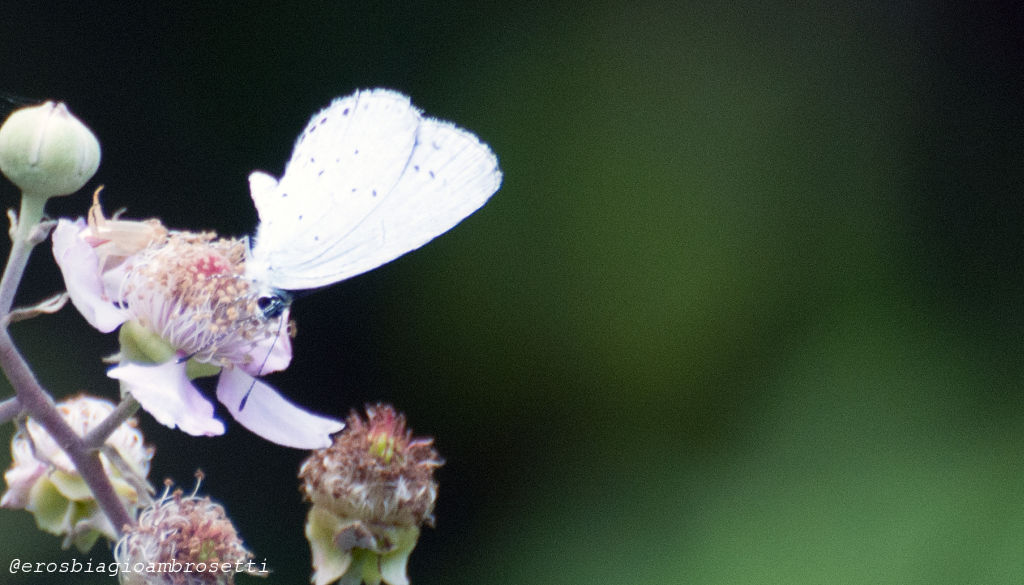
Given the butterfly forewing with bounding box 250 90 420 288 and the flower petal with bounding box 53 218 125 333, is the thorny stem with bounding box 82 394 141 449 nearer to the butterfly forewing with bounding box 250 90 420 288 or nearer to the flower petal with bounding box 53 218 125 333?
the flower petal with bounding box 53 218 125 333

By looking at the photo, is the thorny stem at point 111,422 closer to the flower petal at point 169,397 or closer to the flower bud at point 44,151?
the flower petal at point 169,397

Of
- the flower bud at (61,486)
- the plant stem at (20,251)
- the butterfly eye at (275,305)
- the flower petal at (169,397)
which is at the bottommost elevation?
the flower bud at (61,486)

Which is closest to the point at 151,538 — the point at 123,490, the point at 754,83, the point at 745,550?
the point at 123,490

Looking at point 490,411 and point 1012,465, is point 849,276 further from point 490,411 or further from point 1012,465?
point 490,411

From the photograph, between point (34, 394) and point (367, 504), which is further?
point (367, 504)

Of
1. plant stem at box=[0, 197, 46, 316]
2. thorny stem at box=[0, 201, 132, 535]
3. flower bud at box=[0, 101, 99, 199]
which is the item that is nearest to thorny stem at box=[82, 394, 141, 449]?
thorny stem at box=[0, 201, 132, 535]

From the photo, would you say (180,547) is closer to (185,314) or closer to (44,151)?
(185,314)

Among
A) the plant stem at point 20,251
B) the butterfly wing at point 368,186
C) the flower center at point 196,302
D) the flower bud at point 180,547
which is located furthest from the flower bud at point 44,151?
the flower bud at point 180,547

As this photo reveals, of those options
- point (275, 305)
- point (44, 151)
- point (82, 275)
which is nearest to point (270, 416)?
point (275, 305)
